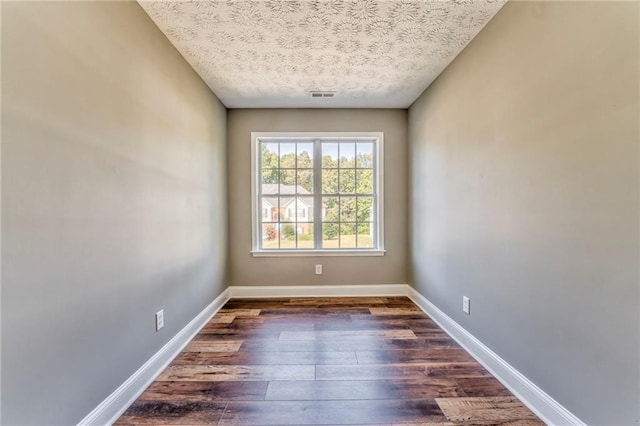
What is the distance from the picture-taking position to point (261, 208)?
3.69 meters

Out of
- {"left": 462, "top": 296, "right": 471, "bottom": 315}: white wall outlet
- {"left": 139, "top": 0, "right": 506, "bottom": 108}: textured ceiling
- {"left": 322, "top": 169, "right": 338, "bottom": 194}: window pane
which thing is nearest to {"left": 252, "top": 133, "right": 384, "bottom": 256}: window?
{"left": 322, "top": 169, "right": 338, "bottom": 194}: window pane

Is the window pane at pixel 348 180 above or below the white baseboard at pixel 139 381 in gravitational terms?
above

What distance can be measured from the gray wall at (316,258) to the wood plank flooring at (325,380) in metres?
0.84

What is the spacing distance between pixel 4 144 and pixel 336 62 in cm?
218

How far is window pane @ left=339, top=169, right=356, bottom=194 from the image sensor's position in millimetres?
3725

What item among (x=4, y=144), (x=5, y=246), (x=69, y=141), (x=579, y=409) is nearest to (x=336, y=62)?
(x=69, y=141)

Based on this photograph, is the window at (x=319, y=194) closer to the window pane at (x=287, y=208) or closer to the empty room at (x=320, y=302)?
the window pane at (x=287, y=208)

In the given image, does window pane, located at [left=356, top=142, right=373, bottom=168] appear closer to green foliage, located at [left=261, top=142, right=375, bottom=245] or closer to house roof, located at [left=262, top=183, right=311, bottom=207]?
green foliage, located at [left=261, top=142, right=375, bottom=245]

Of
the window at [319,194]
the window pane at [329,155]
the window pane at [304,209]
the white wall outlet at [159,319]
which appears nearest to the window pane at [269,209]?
the window at [319,194]

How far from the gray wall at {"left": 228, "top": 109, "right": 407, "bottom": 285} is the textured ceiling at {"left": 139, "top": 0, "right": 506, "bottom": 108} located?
52 cm

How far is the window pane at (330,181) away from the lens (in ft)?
12.1

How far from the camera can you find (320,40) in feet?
6.95

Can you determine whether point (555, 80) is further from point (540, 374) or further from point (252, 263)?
point (252, 263)

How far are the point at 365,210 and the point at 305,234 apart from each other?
86 centimetres
